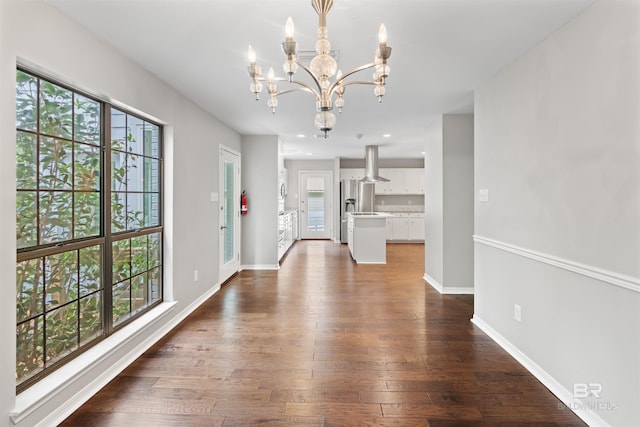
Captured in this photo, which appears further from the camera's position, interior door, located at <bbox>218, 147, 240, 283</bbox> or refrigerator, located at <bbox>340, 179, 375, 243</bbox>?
refrigerator, located at <bbox>340, 179, 375, 243</bbox>

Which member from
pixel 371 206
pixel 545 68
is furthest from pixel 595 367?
pixel 371 206

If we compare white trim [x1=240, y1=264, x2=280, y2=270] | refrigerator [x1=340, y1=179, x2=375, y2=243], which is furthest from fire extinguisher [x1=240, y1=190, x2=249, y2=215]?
refrigerator [x1=340, y1=179, x2=375, y2=243]

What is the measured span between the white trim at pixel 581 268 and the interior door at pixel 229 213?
375 centimetres

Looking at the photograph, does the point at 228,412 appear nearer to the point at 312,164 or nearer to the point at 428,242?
the point at 428,242

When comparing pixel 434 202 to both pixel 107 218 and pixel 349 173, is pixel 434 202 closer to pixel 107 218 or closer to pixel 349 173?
pixel 107 218

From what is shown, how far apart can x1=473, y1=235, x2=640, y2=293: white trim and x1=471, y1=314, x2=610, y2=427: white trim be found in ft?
2.49

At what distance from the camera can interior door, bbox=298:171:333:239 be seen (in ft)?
33.1

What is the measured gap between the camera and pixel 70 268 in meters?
2.23

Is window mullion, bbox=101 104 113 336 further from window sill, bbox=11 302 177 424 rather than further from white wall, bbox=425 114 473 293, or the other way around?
white wall, bbox=425 114 473 293

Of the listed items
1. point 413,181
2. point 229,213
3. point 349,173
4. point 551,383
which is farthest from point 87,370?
point 413,181

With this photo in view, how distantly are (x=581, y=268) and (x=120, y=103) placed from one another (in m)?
3.33

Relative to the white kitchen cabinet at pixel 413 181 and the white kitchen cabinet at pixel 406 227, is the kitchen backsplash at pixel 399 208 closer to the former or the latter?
the white kitchen cabinet at pixel 406 227

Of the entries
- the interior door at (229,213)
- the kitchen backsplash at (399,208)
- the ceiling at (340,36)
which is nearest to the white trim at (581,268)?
the ceiling at (340,36)

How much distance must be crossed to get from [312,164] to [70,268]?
8196mm
